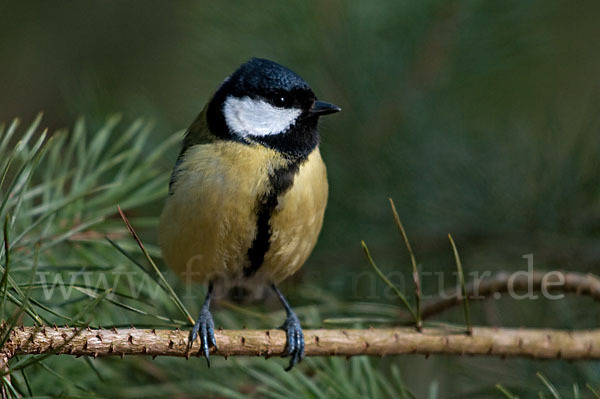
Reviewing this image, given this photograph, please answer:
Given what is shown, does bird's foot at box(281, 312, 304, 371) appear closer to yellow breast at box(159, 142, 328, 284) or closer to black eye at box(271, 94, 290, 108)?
yellow breast at box(159, 142, 328, 284)

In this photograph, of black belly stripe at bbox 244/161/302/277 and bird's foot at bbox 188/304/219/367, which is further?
black belly stripe at bbox 244/161/302/277

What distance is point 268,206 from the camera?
1.04 meters

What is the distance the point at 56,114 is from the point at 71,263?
0.96 metres

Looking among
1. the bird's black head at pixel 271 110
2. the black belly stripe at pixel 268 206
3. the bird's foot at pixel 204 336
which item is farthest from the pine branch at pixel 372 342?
the bird's black head at pixel 271 110

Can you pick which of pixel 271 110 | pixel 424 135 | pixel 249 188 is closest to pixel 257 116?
pixel 271 110

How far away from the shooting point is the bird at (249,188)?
1.03 meters

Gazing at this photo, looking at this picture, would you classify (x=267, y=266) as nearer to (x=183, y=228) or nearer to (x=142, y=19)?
(x=183, y=228)

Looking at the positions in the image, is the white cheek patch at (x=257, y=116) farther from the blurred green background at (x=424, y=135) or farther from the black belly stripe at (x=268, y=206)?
the blurred green background at (x=424, y=135)

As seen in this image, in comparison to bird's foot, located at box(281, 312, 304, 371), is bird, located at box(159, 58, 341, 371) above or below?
above

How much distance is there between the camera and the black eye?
3.82ft

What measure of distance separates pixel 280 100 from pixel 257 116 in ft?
0.17

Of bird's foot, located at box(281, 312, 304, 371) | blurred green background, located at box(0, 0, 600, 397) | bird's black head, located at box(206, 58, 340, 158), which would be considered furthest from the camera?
blurred green background, located at box(0, 0, 600, 397)

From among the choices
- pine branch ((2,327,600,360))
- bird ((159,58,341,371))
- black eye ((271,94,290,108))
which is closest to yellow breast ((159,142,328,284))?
bird ((159,58,341,371))

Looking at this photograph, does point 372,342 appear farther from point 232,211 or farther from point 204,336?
point 232,211
